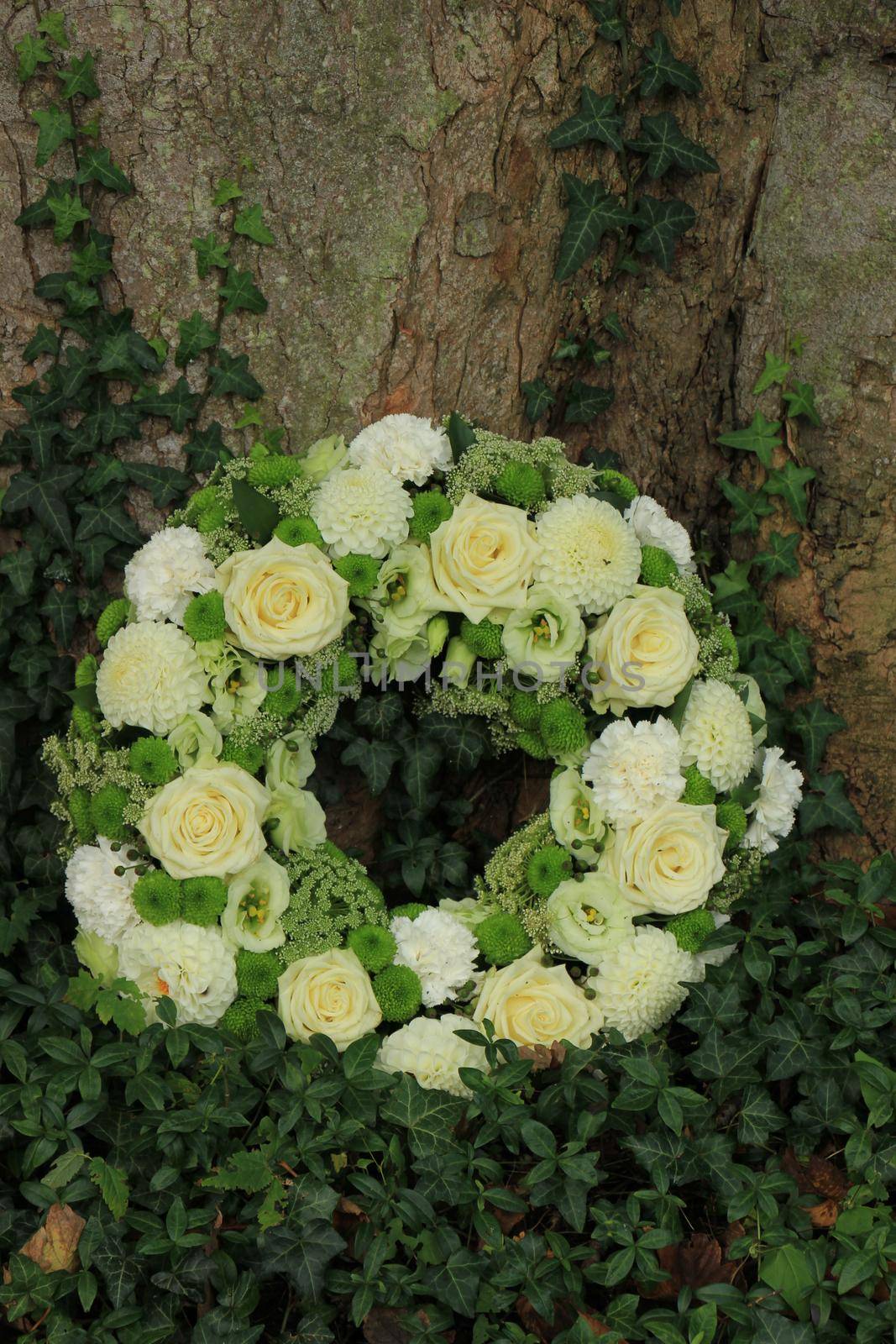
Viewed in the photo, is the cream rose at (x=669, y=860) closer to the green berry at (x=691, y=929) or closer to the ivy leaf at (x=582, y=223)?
the green berry at (x=691, y=929)

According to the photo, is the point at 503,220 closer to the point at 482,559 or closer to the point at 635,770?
the point at 482,559

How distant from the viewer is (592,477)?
116 inches

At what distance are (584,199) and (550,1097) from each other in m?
2.10

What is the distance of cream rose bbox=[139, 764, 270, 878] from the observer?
254 cm

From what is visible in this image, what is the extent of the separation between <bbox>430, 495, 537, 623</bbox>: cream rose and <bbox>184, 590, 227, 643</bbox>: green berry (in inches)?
18.5

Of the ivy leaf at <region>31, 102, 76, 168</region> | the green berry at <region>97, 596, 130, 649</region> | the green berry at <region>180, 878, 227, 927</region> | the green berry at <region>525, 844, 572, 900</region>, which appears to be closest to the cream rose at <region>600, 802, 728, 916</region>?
the green berry at <region>525, 844, 572, 900</region>

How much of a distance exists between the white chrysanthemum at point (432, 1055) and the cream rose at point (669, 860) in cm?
46

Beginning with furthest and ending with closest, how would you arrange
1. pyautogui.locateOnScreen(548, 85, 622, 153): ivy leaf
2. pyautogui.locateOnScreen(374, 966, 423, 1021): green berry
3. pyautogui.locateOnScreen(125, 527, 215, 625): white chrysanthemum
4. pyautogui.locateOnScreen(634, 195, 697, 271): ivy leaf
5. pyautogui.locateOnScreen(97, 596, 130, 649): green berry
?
1. pyautogui.locateOnScreen(634, 195, 697, 271): ivy leaf
2. pyautogui.locateOnScreen(548, 85, 622, 153): ivy leaf
3. pyautogui.locateOnScreen(97, 596, 130, 649): green berry
4. pyautogui.locateOnScreen(125, 527, 215, 625): white chrysanthemum
5. pyautogui.locateOnScreen(374, 966, 423, 1021): green berry

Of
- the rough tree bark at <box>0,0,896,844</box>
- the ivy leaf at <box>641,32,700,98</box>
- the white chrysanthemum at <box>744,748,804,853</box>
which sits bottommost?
the white chrysanthemum at <box>744,748,804,853</box>

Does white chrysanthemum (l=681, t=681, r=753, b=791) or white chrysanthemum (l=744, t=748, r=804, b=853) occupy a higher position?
white chrysanthemum (l=681, t=681, r=753, b=791)

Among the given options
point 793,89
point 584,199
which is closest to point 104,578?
point 584,199

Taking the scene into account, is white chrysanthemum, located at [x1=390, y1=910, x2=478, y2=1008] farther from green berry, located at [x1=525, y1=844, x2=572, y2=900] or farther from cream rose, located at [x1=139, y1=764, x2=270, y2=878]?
cream rose, located at [x1=139, y1=764, x2=270, y2=878]

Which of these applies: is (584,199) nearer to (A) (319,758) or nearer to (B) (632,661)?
(B) (632,661)

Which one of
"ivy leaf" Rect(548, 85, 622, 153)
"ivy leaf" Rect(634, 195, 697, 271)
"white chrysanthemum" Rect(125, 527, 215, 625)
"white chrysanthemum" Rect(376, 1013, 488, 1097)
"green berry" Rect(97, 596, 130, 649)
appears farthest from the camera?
"ivy leaf" Rect(634, 195, 697, 271)
